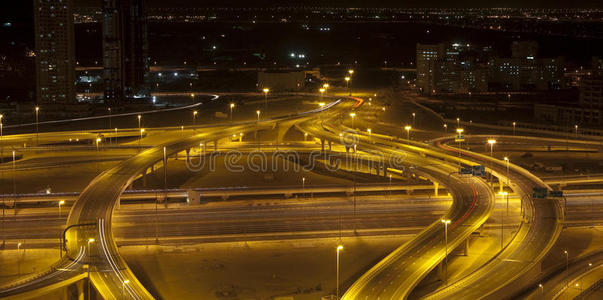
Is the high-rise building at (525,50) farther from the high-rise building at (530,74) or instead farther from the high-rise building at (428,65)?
the high-rise building at (428,65)

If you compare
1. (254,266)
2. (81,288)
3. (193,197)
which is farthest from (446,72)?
(81,288)

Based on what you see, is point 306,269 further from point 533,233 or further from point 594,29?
point 594,29

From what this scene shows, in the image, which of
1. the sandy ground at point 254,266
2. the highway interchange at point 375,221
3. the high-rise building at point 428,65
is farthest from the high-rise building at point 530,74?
the sandy ground at point 254,266

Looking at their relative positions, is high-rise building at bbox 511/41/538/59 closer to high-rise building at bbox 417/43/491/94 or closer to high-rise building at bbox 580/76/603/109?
high-rise building at bbox 417/43/491/94

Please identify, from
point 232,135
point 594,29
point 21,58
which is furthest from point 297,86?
point 594,29

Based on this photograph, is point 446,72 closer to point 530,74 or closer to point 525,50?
point 530,74
